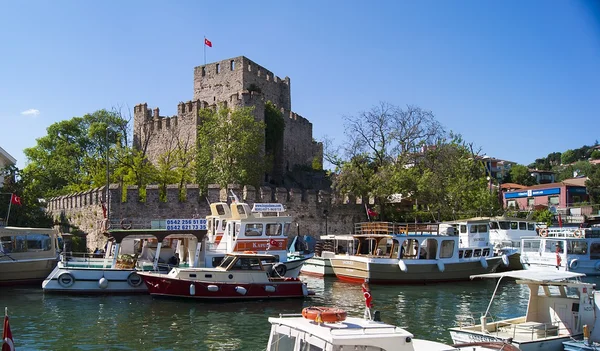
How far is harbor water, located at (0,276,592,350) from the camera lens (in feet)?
43.2

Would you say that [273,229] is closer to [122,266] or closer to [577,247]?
[122,266]

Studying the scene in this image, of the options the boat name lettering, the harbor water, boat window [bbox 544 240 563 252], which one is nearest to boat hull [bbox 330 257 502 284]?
the harbor water

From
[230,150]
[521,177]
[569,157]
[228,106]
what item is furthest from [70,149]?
[569,157]

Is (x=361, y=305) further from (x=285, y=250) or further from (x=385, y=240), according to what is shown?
(x=385, y=240)

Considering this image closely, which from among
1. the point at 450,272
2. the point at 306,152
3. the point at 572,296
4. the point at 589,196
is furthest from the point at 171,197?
the point at 589,196

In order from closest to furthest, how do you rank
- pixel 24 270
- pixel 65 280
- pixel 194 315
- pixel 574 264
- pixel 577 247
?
1. pixel 194 315
2. pixel 65 280
3. pixel 24 270
4. pixel 574 264
5. pixel 577 247

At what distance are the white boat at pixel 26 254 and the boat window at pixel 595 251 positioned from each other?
24.9 meters

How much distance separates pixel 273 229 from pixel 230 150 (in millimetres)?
13416

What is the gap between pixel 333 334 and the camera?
7.62 m

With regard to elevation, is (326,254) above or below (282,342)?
above

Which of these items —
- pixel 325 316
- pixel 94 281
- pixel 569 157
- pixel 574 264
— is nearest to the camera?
pixel 325 316

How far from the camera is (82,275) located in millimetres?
20125

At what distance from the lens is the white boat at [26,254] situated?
73.8 feet

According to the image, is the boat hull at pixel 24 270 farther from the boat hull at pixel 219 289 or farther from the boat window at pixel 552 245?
the boat window at pixel 552 245
